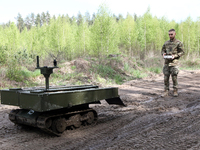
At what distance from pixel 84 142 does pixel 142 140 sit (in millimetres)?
1063

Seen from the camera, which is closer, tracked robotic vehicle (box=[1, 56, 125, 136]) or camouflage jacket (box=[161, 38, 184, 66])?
tracked robotic vehicle (box=[1, 56, 125, 136])

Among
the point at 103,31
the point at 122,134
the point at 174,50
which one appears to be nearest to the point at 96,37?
the point at 103,31

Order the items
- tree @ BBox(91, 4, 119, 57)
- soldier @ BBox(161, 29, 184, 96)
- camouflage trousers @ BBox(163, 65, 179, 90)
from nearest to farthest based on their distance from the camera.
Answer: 1. soldier @ BBox(161, 29, 184, 96)
2. camouflage trousers @ BBox(163, 65, 179, 90)
3. tree @ BBox(91, 4, 119, 57)

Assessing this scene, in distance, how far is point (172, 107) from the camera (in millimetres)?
5652

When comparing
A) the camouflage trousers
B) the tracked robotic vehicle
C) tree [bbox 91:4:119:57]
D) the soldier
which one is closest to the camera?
the tracked robotic vehicle

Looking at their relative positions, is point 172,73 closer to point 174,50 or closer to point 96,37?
point 174,50

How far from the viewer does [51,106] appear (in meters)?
3.28

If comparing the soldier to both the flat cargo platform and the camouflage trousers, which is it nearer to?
the camouflage trousers

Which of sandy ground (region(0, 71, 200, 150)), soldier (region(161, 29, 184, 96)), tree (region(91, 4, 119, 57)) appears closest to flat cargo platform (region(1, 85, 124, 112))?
sandy ground (region(0, 71, 200, 150))

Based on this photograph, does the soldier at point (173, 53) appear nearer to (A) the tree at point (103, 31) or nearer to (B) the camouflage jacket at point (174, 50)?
(B) the camouflage jacket at point (174, 50)

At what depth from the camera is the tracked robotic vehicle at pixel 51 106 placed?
10.7ft

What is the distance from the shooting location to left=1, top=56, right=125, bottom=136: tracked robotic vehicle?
129 inches

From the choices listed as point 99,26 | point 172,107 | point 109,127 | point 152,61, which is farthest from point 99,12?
point 109,127

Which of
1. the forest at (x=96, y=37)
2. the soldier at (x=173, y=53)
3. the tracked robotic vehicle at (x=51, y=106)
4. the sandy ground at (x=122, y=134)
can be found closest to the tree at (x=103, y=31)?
the forest at (x=96, y=37)
